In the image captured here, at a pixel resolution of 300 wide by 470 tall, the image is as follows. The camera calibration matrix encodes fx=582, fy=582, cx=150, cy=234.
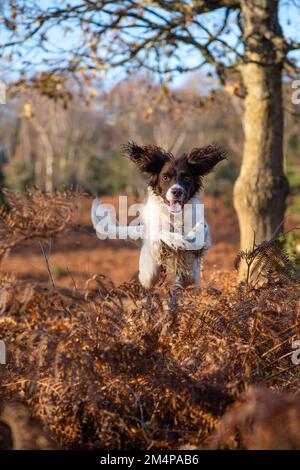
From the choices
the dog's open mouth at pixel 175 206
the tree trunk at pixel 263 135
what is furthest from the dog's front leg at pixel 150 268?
the tree trunk at pixel 263 135

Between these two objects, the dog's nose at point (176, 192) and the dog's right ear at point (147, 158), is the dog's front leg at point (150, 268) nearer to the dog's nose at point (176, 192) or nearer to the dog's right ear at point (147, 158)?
the dog's nose at point (176, 192)

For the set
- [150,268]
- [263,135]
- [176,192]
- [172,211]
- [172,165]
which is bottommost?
[150,268]

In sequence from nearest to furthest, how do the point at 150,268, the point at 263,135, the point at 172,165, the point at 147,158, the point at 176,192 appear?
the point at 176,192 < the point at 150,268 < the point at 172,165 < the point at 147,158 < the point at 263,135

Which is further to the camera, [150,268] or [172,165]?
[172,165]

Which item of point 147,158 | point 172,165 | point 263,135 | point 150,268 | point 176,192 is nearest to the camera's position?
point 176,192

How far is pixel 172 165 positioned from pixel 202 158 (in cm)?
36

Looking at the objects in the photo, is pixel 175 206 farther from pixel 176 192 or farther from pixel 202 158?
pixel 202 158

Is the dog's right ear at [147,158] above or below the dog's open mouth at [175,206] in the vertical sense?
above

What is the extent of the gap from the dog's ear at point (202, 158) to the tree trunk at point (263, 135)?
83.0 inches

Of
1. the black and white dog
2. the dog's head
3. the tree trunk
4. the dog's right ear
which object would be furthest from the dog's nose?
the tree trunk

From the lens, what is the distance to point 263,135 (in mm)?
8406

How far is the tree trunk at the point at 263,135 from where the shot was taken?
27.2 ft

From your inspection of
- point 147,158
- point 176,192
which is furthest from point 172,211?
point 147,158
